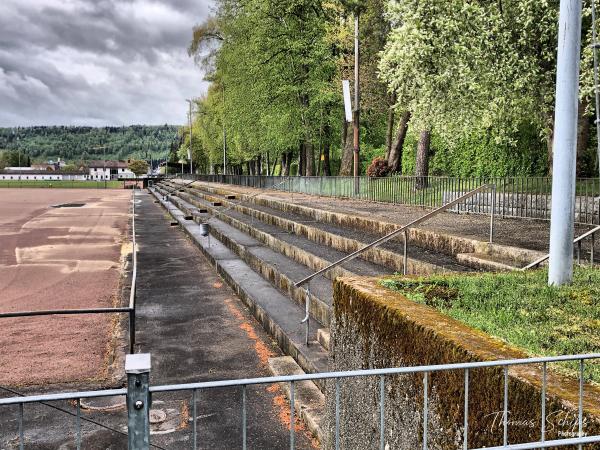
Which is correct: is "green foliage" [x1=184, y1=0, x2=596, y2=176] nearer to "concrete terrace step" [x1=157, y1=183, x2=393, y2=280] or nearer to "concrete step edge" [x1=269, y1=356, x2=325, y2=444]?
"concrete terrace step" [x1=157, y1=183, x2=393, y2=280]

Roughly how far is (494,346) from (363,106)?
3332 centimetres

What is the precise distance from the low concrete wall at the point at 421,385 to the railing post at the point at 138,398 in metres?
1.96

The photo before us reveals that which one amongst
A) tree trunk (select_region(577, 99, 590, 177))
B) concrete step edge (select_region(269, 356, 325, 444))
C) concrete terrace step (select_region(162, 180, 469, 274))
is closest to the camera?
concrete step edge (select_region(269, 356, 325, 444))

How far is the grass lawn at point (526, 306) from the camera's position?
416cm

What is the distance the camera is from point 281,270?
12430 millimetres

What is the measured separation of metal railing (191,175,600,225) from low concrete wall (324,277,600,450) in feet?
26.7

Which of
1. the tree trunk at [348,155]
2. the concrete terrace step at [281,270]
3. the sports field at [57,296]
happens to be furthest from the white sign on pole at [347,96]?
the tree trunk at [348,155]

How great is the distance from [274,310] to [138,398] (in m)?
7.93

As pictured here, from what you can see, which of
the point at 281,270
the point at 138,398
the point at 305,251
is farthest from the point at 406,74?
the point at 138,398

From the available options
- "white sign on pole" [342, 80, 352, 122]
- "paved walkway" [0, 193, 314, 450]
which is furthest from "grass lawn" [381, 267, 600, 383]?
"white sign on pole" [342, 80, 352, 122]

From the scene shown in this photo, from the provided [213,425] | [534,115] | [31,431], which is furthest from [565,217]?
[534,115]

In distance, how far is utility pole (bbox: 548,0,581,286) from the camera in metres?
5.77

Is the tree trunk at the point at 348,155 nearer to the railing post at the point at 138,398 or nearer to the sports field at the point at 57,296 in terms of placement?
the sports field at the point at 57,296

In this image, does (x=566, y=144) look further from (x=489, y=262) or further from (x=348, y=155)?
(x=348, y=155)
